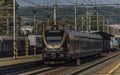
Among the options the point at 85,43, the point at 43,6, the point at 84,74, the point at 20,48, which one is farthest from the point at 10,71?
the point at 20,48

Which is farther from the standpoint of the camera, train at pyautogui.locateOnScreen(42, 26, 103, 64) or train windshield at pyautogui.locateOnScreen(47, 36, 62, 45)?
train windshield at pyautogui.locateOnScreen(47, 36, 62, 45)

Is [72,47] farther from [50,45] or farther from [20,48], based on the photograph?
[20,48]

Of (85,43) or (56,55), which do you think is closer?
(56,55)

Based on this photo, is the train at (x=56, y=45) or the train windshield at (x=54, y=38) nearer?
the train at (x=56, y=45)

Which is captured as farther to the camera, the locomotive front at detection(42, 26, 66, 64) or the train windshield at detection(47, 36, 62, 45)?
the train windshield at detection(47, 36, 62, 45)

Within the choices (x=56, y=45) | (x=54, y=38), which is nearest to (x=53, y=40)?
(x=54, y=38)

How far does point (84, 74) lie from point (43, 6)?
3072cm

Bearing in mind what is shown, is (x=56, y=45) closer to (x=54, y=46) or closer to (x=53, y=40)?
(x=54, y=46)

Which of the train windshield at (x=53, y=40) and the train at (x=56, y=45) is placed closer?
the train at (x=56, y=45)

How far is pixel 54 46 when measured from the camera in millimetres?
34812

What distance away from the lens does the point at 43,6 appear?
187 ft

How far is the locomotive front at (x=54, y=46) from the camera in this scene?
1367 inches

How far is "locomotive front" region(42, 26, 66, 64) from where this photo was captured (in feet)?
114

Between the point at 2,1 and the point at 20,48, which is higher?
the point at 2,1
